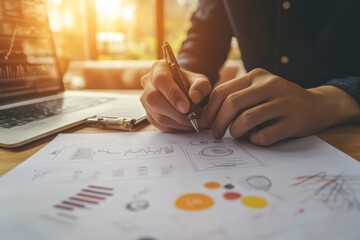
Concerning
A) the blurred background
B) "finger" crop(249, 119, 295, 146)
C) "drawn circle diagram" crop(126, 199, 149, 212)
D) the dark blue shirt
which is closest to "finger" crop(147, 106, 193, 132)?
"finger" crop(249, 119, 295, 146)

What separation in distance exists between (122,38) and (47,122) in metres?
3.12

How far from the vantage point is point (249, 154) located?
1.10 feet

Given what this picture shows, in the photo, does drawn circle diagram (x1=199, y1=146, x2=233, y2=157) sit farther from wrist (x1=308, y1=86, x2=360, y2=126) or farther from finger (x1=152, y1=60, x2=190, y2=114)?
wrist (x1=308, y1=86, x2=360, y2=126)

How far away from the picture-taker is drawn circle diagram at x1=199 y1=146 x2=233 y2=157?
1.11 feet

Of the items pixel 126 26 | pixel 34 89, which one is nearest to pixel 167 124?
pixel 34 89

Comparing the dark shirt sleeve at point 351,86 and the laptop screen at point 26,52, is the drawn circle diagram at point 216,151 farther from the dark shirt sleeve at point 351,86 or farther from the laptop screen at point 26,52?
the laptop screen at point 26,52

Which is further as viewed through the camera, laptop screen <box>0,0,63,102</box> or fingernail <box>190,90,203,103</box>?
laptop screen <box>0,0,63,102</box>

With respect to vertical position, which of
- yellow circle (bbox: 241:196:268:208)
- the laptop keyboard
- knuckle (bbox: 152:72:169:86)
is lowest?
yellow circle (bbox: 241:196:268:208)

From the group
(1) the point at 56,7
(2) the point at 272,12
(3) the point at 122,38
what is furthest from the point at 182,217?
(3) the point at 122,38

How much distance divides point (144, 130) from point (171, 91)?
100 millimetres

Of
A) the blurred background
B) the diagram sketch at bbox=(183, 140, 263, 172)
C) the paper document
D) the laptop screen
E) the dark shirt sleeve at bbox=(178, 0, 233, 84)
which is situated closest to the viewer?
the paper document

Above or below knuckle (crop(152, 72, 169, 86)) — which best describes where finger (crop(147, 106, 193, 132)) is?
below

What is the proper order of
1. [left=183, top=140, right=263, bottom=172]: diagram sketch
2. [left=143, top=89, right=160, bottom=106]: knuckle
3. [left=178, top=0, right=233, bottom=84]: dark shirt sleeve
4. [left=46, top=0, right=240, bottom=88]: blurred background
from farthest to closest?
[left=46, top=0, right=240, bottom=88]: blurred background, [left=178, top=0, right=233, bottom=84]: dark shirt sleeve, [left=143, top=89, right=160, bottom=106]: knuckle, [left=183, top=140, right=263, bottom=172]: diagram sketch

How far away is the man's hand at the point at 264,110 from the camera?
0.36 m
